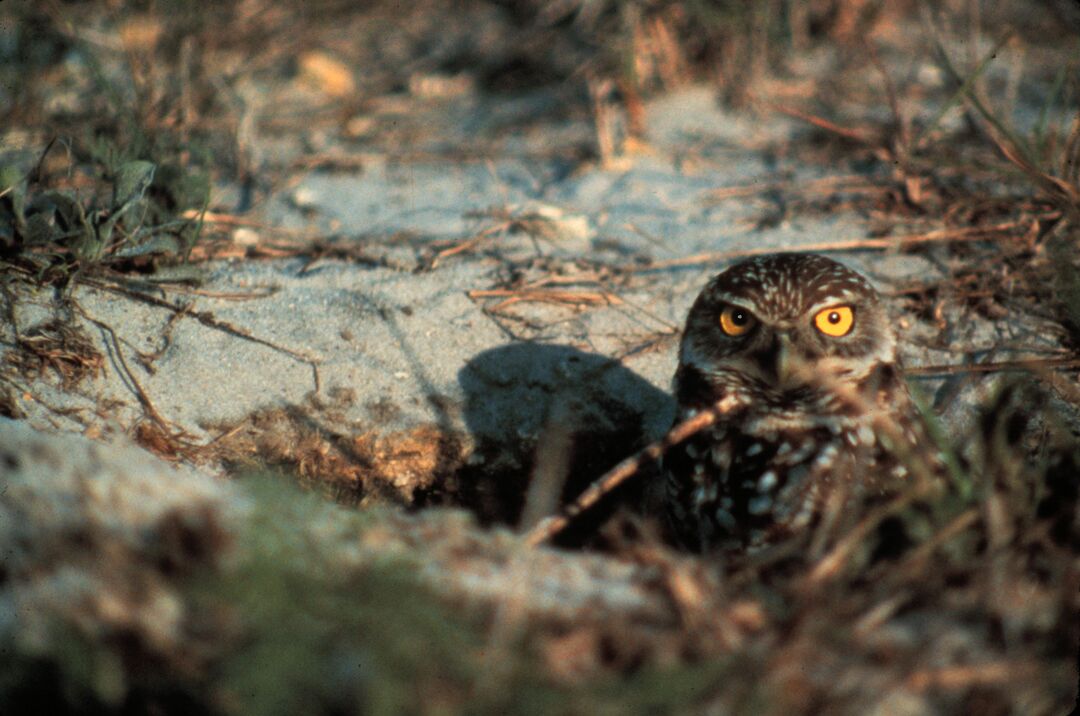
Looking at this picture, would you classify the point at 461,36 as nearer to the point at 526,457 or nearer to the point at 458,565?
the point at 526,457

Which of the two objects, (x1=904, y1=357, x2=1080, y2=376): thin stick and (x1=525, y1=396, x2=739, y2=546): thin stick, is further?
(x1=904, y1=357, x2=1080, y2=376): thin stick

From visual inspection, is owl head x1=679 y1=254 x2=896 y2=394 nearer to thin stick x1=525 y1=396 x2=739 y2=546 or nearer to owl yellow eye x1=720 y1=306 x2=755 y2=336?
owl yellow eye x1=720 y1=306 x2=755 y2=336

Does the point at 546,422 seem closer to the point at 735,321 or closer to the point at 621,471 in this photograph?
the point at 735,321

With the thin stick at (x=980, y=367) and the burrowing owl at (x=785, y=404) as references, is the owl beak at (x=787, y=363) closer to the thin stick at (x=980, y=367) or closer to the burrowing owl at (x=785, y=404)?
the burrowing owl at (x=785, y=404)

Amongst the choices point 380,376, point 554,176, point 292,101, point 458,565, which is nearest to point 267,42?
point 292,101

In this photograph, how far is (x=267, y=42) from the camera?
5.09 meters

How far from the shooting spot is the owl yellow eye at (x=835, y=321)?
8.01 ft

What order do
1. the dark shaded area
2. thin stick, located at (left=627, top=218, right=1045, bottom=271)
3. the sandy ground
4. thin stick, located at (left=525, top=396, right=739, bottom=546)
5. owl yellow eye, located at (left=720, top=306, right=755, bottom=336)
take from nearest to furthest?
1. thin stick, located at (left=525, top=396, right=739, bottom=546)
2. owl yellow eye, located at (left=720, top=306, right=755, bottom=336)
3. the sandy ground
4. the dark shaded area
5. thin stick, located at (left=627, top=218, right=1045, bottom=271)

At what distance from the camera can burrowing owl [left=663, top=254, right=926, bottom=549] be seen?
235 cm

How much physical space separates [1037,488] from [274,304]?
2.30m

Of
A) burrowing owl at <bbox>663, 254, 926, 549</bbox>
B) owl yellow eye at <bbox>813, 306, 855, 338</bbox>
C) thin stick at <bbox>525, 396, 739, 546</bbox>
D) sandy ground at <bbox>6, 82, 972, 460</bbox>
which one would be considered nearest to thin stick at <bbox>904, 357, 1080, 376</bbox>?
sandy ground at <bbox>6, 82, 972, 460</bbox>

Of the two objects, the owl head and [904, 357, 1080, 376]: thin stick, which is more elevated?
the owl head

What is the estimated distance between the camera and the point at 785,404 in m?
2.44

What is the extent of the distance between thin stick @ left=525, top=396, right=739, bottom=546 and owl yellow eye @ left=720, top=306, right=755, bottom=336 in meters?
0.18
